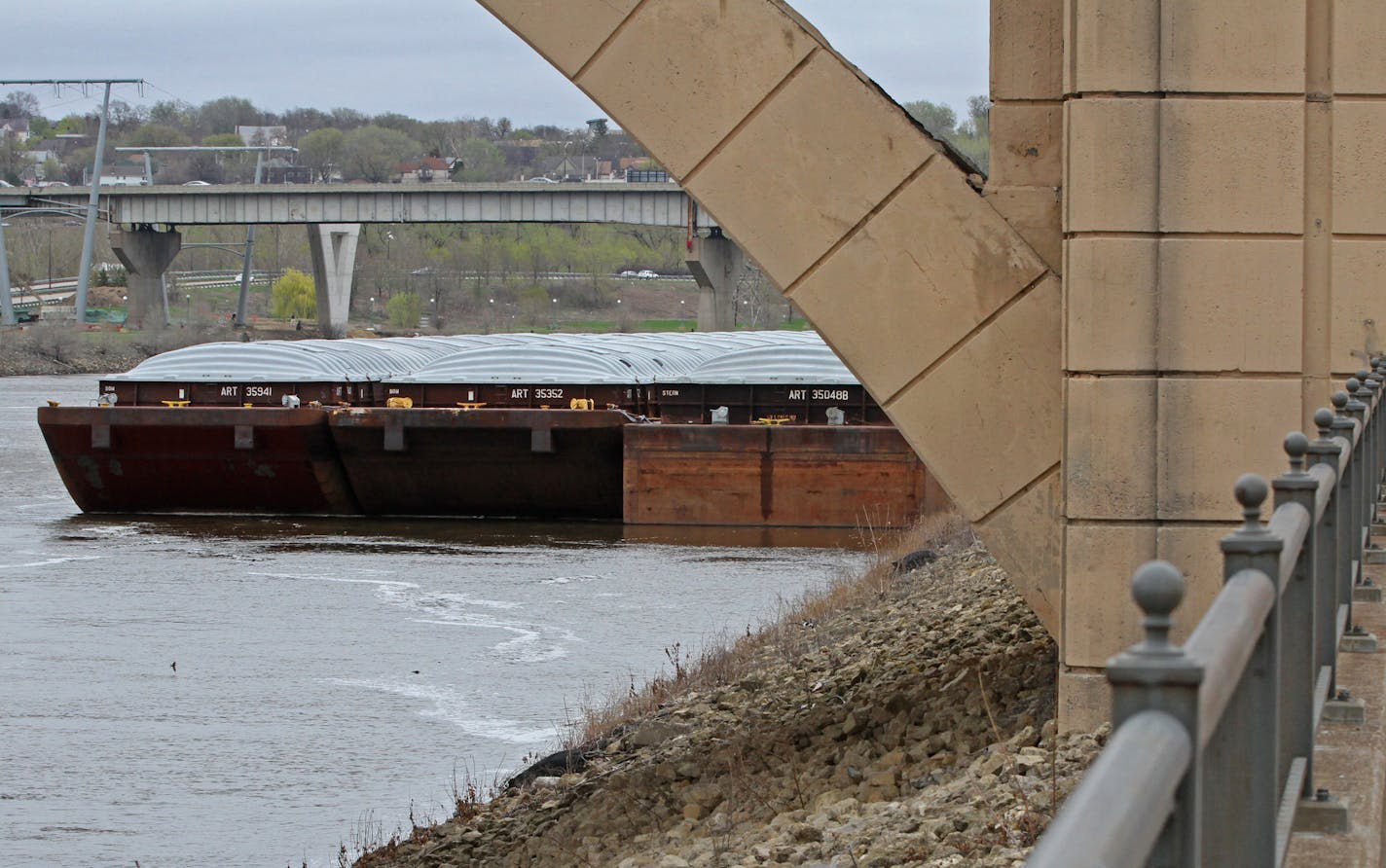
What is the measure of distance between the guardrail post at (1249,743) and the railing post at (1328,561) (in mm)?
1681

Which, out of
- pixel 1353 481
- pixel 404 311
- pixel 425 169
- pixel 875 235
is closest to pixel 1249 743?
pixel 1353 481

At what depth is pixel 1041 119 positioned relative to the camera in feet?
31.6

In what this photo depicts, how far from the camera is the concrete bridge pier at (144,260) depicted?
8719 cm

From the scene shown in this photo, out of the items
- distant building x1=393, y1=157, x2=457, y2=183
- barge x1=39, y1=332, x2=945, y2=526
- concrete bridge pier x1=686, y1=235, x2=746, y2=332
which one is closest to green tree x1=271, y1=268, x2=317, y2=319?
distant building x1=393, y1=157, x2=457, y2=183

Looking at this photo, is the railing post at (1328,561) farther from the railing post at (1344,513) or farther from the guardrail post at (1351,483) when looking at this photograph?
the guardrail post at (1351,483)

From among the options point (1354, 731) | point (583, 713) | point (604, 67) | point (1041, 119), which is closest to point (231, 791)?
point (583, 713)

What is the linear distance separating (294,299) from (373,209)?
4867 cm

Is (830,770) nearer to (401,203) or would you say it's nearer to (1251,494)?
(1251,494)

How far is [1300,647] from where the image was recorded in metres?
4.36

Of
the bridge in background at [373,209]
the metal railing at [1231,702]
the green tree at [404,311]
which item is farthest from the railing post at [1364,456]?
the green tree at [404,311]

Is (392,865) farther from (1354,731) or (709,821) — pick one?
(1354,731)

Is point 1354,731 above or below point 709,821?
above

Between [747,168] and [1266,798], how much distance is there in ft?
22.3

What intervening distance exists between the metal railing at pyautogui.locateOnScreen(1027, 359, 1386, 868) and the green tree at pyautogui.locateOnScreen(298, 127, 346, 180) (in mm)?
185647
